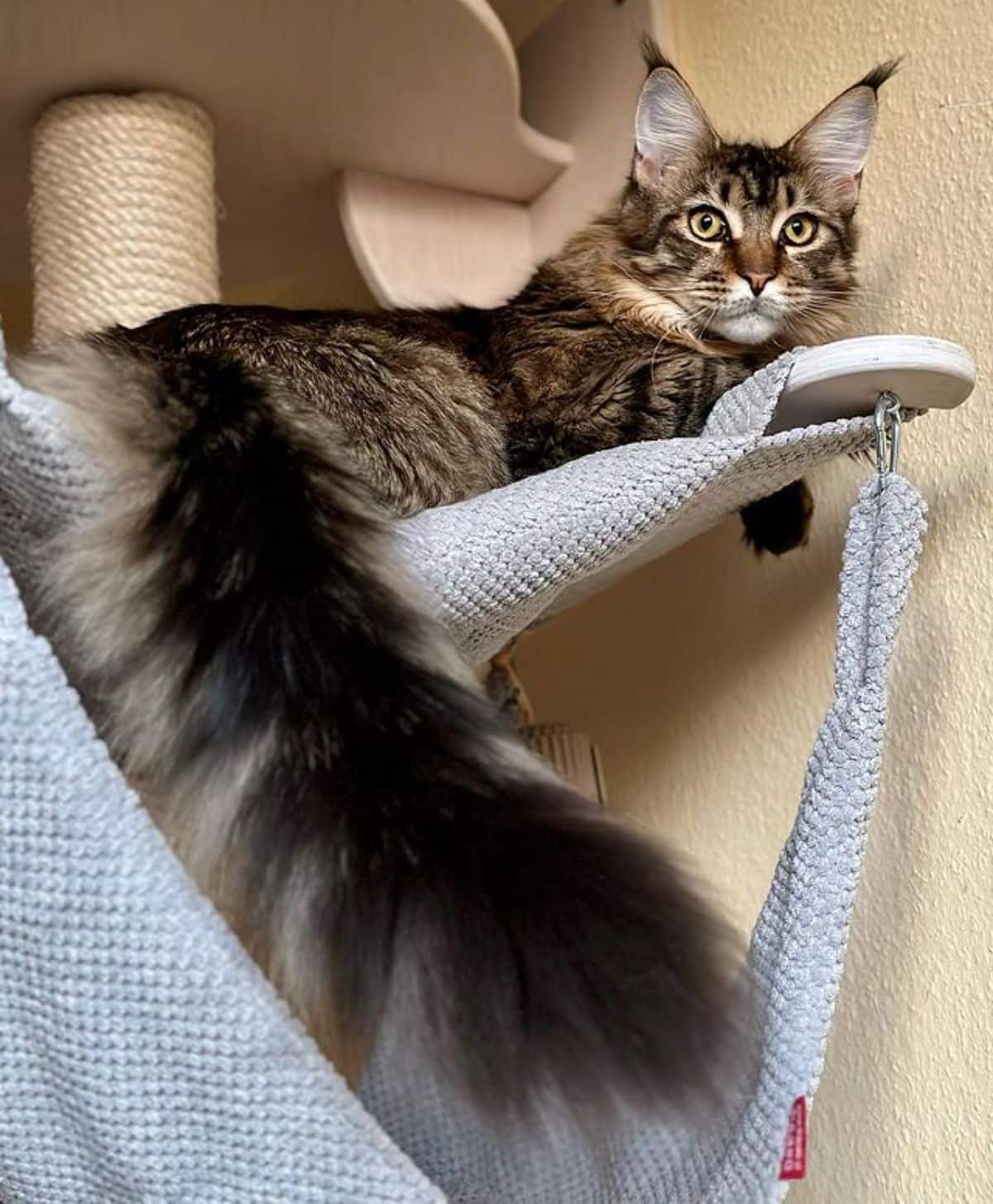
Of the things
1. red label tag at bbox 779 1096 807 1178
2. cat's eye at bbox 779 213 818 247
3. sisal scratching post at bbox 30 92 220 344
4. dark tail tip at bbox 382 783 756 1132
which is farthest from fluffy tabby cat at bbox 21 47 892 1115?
cat's eye at bbox 779 213 818 247

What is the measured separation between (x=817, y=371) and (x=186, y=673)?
48 centimetres

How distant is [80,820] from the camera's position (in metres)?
0.59

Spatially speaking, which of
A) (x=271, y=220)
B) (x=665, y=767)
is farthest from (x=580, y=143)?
(x=665, y=767)

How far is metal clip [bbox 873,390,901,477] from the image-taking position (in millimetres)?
823

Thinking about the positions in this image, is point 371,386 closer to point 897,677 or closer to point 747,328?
point 747,328

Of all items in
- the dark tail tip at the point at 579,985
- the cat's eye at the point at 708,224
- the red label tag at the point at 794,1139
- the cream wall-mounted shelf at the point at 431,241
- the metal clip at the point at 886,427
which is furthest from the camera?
the cream wall-mounted shelf at the point at 431,241

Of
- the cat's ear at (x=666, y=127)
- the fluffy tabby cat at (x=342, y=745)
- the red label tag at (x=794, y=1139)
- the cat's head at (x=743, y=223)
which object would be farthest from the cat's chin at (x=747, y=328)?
the red label tag at (x=794, y=1139)

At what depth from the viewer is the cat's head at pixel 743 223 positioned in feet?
3.72

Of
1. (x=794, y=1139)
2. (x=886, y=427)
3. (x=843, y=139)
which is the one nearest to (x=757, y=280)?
(x=843, y=139)

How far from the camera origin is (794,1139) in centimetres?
66

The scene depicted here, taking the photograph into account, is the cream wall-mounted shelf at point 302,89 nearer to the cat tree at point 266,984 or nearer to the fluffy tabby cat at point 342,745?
the fluffy tabby cat at point 342,745

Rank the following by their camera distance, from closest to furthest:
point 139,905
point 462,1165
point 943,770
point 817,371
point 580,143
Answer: point 139,905 → point 462,1165 → point 817,371 → point 943,770 → point 580,143

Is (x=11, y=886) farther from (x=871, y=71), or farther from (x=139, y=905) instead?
(x=871, y=71)

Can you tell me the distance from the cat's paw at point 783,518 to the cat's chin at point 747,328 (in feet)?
0.51
